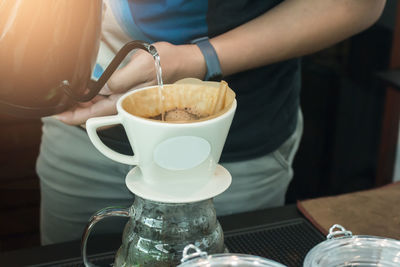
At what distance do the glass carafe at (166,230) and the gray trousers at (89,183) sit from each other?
14.8 inches

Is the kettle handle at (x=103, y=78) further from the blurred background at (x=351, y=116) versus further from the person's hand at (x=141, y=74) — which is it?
the blurred background at (x=351, y=116)

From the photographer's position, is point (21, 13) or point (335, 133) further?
point (335, 133)

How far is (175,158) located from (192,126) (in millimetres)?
42

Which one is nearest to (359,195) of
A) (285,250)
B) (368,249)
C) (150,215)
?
(285,250)

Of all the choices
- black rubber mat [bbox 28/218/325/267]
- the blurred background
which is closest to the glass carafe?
black rubber mat [bbox 28/218/325/267]

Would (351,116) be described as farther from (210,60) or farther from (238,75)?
(210,60)

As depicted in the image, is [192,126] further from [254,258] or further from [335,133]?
[335,133]

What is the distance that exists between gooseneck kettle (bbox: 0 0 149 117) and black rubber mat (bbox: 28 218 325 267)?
215 millimetres

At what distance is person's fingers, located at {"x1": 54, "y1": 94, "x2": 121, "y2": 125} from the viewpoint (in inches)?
29.6

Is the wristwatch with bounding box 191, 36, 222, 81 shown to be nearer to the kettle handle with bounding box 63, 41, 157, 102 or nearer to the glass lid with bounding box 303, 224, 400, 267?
the kettle handle with bounding box 63, 41, 157, 102

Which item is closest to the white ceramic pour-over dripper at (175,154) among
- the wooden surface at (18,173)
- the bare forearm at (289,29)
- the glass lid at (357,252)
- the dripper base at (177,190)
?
the dripper base at (177,190)

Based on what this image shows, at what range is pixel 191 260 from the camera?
465mm

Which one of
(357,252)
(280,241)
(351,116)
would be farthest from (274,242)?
(351,116)

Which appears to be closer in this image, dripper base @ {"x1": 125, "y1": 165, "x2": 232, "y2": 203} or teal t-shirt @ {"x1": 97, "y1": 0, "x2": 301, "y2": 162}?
dripper base @ {"x1": 125, "y1": 165, "x2": 232, "y2": 203}
